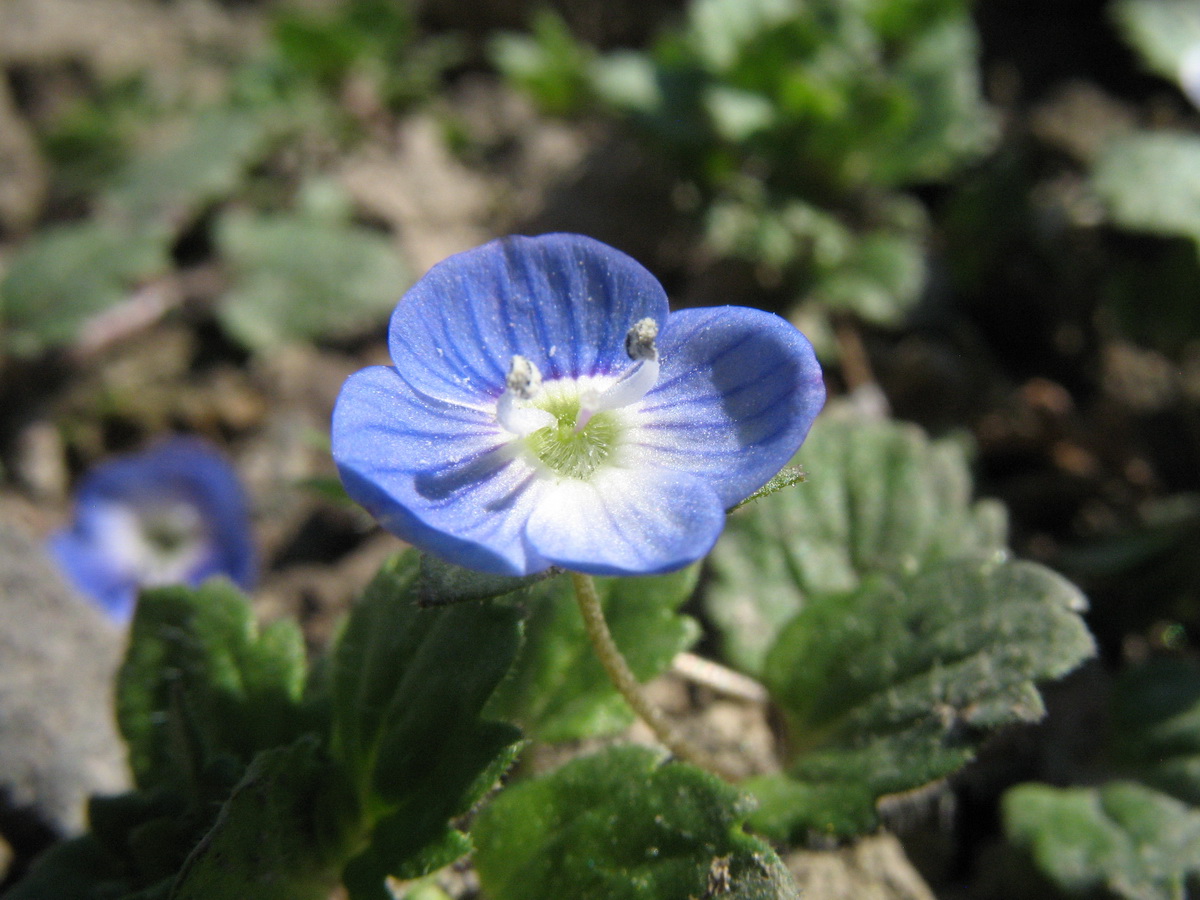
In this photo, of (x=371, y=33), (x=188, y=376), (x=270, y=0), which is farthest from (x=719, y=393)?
(x=270, y=0)

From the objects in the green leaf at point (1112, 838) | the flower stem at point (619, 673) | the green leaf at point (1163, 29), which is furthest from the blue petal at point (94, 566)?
the green leaf at point (1163, 29)

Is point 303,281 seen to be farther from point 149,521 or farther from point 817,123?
point 817,123

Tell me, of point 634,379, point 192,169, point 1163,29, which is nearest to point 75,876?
point 634,379

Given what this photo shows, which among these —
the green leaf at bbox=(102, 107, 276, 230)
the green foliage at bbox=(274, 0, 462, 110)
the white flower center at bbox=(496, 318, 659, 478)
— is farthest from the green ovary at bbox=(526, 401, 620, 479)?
the green foliage at bbox=(274, 0, 462, 110)

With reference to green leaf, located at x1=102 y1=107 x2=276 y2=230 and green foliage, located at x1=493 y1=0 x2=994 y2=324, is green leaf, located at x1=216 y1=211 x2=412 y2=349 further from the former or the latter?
green foliage, located at x1=493 y1=0 x2=994 y2=324

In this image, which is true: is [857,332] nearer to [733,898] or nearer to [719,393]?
[719,393]

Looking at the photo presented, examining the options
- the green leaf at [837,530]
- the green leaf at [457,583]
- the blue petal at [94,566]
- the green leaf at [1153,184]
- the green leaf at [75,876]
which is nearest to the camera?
the green leaf at [457,583]

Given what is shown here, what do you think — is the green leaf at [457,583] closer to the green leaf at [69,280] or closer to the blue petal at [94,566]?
the blue petal at [94,566]
